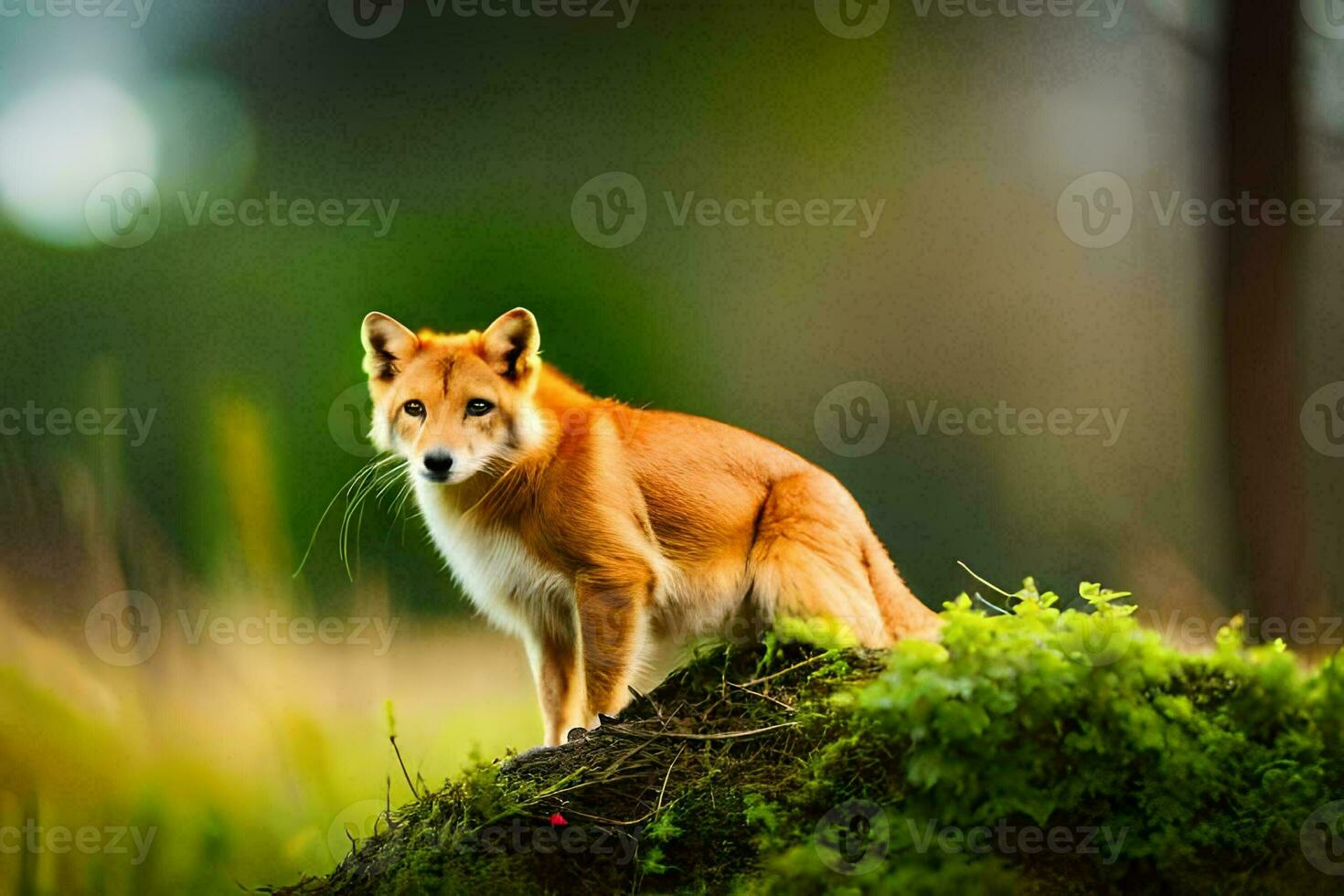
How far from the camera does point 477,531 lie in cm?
312

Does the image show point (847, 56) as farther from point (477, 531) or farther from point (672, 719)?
point (672, 719)

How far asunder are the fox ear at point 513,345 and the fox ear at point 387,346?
0.22 meters

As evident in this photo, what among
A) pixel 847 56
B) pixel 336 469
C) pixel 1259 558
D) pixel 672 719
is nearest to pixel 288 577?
pixel 336 469

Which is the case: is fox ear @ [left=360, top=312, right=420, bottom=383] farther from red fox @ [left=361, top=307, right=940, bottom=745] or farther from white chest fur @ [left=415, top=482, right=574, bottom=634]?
white chest fur @ [left=415, top=482, right=574, bottom=634]

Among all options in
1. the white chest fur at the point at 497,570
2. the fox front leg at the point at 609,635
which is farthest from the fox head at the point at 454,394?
the fox front leg at the point at 609,635

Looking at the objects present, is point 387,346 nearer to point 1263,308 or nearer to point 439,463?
point 439,463

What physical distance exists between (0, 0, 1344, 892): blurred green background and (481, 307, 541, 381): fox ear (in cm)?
67

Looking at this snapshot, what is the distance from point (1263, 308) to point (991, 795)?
9.84 ft

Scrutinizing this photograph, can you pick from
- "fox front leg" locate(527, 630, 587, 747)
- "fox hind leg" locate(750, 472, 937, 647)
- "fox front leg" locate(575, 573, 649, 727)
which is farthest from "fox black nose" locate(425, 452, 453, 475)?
"fox hind leg" locate(750, 472, 937, 647)

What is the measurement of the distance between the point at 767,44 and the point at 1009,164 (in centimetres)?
104

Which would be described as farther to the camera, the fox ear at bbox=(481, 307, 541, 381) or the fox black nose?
the fox ear at bbox=(481, 307, 541, 381)

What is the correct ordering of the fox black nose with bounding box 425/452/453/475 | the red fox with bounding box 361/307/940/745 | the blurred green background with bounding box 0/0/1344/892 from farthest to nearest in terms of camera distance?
1. the blurred green background with bounding box 0/0/1344/892
2. the red fox with bounding box 361/307/940/745
3. the fox black nose with bounding box 425/452/453/475

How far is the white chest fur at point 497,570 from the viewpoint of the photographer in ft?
10.2

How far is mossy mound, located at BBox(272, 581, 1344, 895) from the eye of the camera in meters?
2.08
